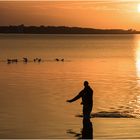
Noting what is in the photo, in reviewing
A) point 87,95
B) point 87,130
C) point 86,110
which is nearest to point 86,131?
point 87,130

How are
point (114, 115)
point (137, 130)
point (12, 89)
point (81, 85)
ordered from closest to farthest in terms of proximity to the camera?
1. point (137, 130)
2. point (114, 115)
3. point (12, 89)
4. point (81, 85)

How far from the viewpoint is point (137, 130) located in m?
22.1

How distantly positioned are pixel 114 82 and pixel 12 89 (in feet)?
34.4

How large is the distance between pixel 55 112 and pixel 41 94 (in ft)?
26.5

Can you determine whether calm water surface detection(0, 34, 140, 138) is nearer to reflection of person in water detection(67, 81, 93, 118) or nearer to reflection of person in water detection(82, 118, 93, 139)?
reflection of person in water detection(82, 118, 93, 139)

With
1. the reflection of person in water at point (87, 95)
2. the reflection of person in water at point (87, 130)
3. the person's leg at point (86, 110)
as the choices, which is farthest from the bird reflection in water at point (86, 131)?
the reflection of person in water at point (87, 95)

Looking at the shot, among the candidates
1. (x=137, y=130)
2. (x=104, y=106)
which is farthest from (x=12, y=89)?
(x=137, y=130)

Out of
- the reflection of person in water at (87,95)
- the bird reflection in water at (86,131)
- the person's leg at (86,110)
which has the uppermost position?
the reflection of person in water at (87,95)

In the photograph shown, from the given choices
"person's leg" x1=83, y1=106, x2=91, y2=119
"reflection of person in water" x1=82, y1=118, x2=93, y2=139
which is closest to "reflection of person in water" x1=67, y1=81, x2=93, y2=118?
"person's leg" x1=83, y1=106, x2=91, y2=119

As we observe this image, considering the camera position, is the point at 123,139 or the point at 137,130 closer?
the point at 123,139

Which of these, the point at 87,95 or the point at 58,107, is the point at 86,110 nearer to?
the point at 87,95

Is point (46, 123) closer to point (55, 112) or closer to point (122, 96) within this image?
point (55, 112)

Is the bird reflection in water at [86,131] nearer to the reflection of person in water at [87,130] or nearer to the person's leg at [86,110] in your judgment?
the reflection of person in water at [87,130]

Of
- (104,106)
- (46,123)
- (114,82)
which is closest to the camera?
(46,123)
